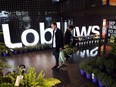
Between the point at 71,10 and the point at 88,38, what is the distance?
11.0 feet

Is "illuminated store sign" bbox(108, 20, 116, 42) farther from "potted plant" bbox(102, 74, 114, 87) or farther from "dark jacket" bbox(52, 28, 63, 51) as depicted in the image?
"potted plant" bbox(102, 74, 114, 87)

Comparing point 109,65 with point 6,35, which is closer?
point 109,65

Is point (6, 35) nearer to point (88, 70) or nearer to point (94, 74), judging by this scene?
point (88, 70)

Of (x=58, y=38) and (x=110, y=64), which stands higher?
Answer: (x=58, y=38)

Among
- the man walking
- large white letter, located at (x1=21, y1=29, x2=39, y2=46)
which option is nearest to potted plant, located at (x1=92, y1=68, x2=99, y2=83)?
the man walking

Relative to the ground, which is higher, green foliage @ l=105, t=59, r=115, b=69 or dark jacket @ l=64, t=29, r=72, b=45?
dark jacket @ l=64, t=29, r=72, b=45

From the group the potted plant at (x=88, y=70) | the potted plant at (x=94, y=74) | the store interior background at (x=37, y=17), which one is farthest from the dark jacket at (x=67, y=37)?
the potted plant at (x=94, y=74)

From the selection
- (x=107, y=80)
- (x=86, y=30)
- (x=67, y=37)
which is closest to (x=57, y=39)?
(x=67, y=37)

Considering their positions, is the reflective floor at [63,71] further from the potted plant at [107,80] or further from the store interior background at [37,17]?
the potted plant at [107,80]

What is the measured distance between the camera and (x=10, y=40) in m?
8.14

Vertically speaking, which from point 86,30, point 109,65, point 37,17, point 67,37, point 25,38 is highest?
point 37,17

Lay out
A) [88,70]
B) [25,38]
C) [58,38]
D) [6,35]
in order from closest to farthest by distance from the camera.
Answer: [88,70] → [58,38] → [6,35] → [25,38]

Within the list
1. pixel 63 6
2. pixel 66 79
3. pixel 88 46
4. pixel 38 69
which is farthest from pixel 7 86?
pixel 88 46

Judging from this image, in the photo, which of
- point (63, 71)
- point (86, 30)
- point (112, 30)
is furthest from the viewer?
point (86, 30)
